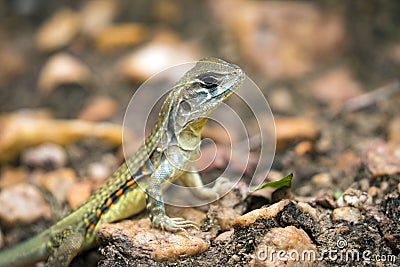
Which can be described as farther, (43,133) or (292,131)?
(43,133)

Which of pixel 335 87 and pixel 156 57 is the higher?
pixel 335 87

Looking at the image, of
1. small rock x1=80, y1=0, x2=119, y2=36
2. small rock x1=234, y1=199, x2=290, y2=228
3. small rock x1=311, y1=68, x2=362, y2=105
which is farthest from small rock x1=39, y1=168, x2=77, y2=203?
small rock x1=311, y1=68, x2=362, y2=105

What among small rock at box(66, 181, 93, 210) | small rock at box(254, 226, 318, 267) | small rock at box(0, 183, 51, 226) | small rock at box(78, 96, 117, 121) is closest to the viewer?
small rock at box(254, 226, 318, 267)

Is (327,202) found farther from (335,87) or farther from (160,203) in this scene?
(335,87)

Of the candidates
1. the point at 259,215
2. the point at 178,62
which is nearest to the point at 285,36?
the point at 178,62

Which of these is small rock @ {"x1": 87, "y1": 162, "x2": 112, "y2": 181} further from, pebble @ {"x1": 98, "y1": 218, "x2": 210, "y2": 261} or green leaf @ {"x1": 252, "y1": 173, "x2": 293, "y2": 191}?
green leaf @ {"x1": 252, "y1": 173, "x2": 293, "y2": 191}

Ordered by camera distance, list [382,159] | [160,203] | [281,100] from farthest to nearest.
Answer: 1. [281,100]
2. [382,159]
3. [160,203]
